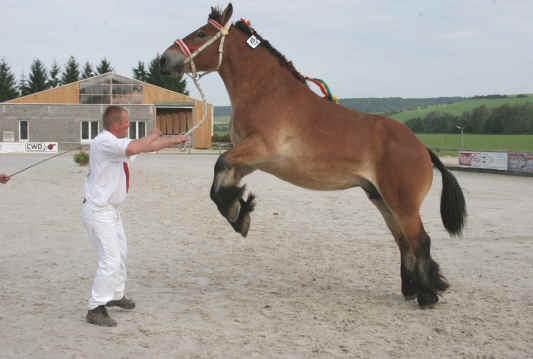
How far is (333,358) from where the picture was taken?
3322 millimetres

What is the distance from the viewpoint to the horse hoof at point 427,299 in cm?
443


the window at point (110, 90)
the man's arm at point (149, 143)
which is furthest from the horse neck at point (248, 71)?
the window at point (110, 90)

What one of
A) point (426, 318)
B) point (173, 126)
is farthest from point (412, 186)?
point (173, 126)

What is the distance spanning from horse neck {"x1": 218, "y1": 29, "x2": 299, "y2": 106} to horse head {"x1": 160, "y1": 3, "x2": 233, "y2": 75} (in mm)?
98

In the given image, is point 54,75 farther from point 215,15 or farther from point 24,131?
point 215,15

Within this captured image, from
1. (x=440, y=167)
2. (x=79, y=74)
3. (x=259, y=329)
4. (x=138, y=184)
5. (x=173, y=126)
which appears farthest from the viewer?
(x=79, y=74)

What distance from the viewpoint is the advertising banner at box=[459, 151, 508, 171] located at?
21.1m

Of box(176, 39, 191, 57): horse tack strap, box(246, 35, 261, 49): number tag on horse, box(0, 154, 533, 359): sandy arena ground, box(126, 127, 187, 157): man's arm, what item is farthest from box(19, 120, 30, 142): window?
box(126, 127, 187, 157): man's arm

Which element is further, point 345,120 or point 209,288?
point 209,288

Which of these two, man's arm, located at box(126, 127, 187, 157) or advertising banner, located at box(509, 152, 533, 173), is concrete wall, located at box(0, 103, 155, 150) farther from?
man's arm, located at box(126, 127, 187, 157)

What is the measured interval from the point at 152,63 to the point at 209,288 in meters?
61.7

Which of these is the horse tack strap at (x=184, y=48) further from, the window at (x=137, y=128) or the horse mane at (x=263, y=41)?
the window at (x=137, y=128)

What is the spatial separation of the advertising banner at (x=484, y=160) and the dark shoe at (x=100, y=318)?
2069cm

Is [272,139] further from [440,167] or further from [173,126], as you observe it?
[173,126]
